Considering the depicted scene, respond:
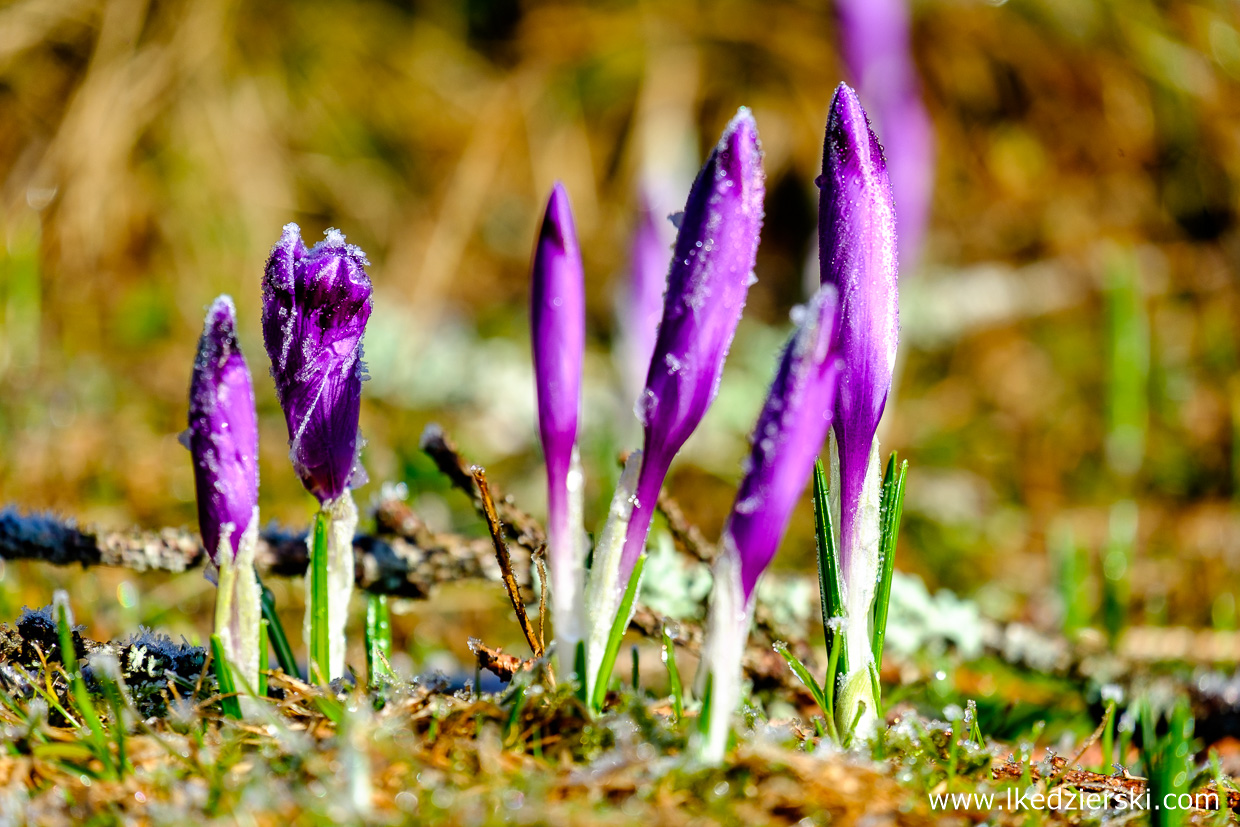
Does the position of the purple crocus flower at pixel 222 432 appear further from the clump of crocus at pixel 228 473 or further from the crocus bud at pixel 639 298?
the crocus bud at pixel 639 298

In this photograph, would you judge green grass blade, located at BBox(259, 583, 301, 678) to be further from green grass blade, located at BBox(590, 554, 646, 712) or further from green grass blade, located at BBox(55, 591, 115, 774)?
green grass blade, located at BBox(590, 554, 646, 712)

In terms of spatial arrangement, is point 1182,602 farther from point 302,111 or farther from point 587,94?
point 302,111

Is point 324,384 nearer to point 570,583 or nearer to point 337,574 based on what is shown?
point 337,574

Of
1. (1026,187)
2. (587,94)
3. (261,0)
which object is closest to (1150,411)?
(1026,187)

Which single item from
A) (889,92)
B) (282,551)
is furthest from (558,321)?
(889,92)

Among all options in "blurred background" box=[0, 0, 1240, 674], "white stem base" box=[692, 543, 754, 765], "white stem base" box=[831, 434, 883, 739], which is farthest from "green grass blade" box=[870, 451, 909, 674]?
"blurred background" box=[0, 0, 1240, 674]

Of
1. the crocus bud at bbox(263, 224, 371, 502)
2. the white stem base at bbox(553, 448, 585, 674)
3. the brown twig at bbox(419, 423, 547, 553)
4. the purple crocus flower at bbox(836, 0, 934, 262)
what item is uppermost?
the purple crocus flower at bbox(836, 0, 934, 262)
